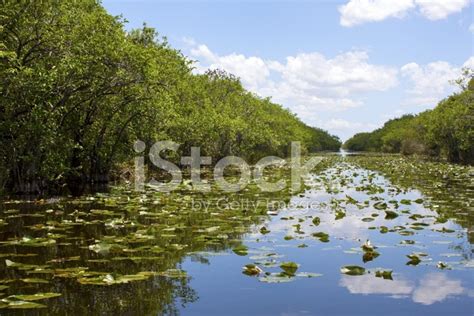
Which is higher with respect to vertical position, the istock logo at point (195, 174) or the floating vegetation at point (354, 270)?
the istock logo at point (195, 174)

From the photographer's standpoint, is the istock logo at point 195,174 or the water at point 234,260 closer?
the water at point 234,260

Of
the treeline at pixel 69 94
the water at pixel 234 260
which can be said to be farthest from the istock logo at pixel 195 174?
the water at pixel 234 260

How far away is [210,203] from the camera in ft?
56.4

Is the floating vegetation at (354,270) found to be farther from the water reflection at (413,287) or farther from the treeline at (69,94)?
the treeline at (69,94)

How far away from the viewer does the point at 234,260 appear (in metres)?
8.80

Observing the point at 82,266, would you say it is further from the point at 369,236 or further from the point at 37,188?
the point at 37,188

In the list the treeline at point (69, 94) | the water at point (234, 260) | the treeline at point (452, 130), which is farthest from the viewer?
the treeline at point (452, 130)

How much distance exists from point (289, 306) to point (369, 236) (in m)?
5.65

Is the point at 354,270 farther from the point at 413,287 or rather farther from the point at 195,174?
the point at 195,174

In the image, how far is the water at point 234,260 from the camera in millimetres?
6406

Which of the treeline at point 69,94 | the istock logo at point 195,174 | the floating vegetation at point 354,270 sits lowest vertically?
the floating vegetation at point 354,270

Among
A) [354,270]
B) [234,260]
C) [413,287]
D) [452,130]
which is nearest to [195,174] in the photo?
[234,260]

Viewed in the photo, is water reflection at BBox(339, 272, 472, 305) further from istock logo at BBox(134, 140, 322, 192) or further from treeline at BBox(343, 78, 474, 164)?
treeline at BBox(343, 78, 474, 164)

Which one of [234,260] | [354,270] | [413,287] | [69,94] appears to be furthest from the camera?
[69,94]
